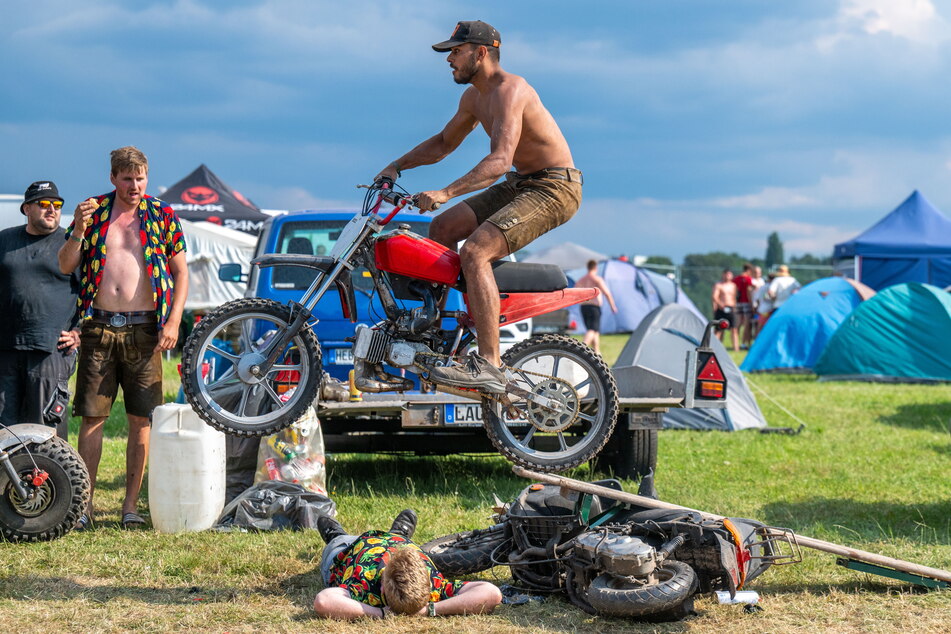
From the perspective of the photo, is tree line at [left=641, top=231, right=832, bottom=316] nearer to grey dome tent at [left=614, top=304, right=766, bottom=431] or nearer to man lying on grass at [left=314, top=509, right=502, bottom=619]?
grey dome tent at [left=614, top=304, right=766, bottom=431]

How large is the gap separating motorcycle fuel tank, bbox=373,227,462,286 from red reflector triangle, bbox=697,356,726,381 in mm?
2403

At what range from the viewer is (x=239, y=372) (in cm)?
498

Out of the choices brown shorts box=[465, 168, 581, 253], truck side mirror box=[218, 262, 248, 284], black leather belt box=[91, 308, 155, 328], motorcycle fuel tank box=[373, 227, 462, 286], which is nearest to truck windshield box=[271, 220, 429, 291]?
truck side mirror box=[218, 262, 248, 284]

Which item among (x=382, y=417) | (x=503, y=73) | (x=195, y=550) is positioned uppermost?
(x=503, y=73)

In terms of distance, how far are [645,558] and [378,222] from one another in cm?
220

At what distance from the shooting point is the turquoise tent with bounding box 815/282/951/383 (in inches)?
668

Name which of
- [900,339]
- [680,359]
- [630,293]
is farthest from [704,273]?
[680,359]

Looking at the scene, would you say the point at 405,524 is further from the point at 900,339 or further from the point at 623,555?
the point at 900,339

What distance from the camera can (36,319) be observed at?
7.04 m

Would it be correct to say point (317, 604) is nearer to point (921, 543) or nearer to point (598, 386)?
point (598, 386)

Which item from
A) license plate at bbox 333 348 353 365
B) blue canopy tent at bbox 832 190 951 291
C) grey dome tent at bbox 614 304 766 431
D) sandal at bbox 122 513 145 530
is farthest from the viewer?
blue canopy tent at bbox 832 190 951 291

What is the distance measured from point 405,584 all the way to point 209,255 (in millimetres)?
15698

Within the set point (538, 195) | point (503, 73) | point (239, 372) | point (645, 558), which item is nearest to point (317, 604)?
point (239, 372)

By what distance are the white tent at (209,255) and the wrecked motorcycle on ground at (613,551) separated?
1457cm
